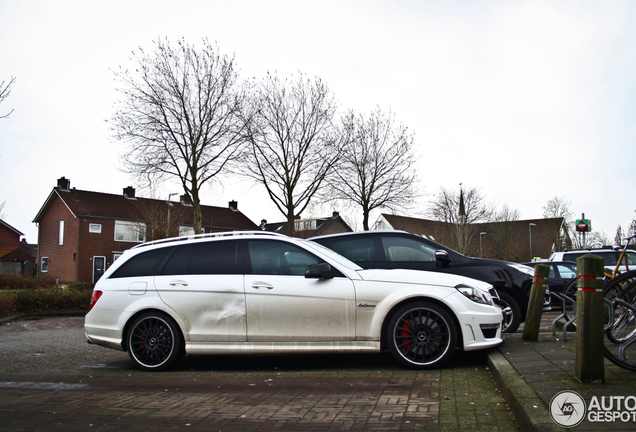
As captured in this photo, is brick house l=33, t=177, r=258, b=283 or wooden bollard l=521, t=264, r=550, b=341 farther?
brick house l=33, t=177, r=258, b=283

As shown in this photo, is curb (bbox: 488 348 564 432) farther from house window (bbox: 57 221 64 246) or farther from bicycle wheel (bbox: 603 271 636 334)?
house window (bbox: 57 221 64 246)

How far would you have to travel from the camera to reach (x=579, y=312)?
13.8ft

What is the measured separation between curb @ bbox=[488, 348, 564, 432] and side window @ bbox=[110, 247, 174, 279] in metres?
4.27

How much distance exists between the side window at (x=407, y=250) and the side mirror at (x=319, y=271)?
8.18ft

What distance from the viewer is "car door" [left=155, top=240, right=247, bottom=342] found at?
6453mm

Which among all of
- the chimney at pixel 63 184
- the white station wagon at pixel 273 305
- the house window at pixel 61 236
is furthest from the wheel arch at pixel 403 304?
the chimney at pixel 63 184

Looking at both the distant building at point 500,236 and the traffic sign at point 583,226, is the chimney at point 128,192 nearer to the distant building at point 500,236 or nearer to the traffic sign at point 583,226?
the distant building at point 500,236

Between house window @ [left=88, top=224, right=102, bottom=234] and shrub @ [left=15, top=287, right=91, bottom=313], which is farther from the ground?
house window @ [left=88, top=224, right=102, bottom=234]

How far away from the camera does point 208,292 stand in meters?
6.56

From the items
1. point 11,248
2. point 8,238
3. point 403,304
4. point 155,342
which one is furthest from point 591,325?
point 8,238

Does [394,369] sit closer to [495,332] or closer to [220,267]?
[495,332]

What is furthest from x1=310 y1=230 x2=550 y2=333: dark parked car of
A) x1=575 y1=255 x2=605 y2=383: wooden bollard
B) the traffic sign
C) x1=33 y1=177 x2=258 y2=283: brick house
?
x1=33 y1=177 x2=258 y2=283: brick house

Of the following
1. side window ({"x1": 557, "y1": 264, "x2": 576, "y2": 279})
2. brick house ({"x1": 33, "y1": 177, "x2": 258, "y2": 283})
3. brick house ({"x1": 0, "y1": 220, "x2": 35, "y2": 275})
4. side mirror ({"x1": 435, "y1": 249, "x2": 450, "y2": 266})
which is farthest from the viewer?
brick house ({"x1": 0, "y1": 220, "x2": 35, "y2": 275})

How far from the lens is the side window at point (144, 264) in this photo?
6.97 meters
